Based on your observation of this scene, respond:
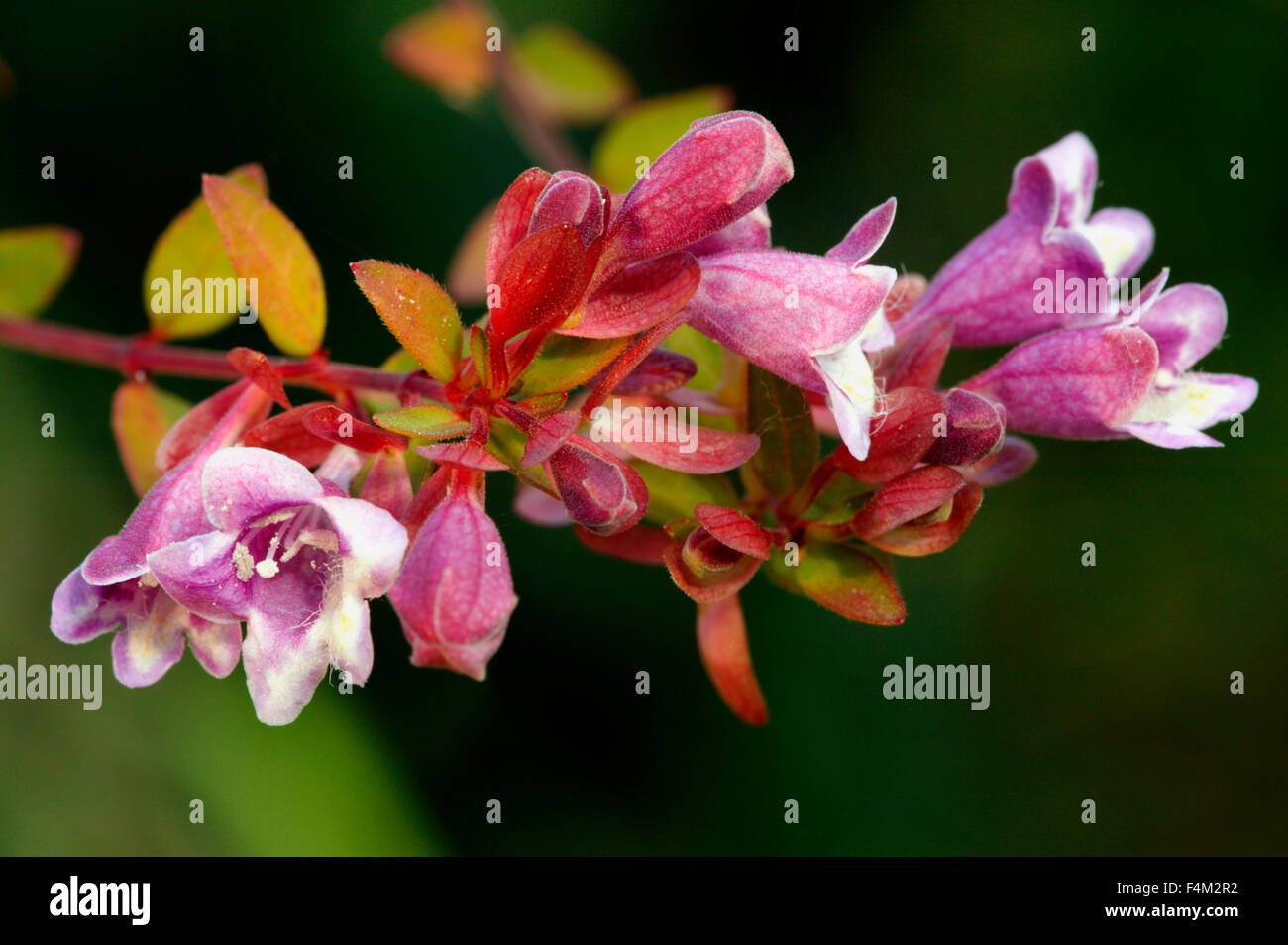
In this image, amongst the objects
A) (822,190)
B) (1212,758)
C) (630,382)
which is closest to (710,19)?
(822,190)

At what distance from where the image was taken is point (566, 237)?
865 millimetres

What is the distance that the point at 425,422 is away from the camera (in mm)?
930

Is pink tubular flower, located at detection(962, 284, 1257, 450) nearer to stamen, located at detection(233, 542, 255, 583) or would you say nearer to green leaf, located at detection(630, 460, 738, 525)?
green leaf, located at detection(630, 460, 738, 525)

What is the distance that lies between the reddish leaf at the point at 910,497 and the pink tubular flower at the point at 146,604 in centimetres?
61

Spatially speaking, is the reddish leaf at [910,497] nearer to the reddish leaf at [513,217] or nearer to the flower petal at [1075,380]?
the flower petal at [1075,380]

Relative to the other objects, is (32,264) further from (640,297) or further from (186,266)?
(640,297)

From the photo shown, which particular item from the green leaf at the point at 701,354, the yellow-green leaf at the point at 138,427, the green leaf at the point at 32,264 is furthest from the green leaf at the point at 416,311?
the green leaf at the point at 32,264

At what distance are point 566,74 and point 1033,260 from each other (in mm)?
1344

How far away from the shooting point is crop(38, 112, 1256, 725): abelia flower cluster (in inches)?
34.6

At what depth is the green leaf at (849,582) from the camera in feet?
3.41

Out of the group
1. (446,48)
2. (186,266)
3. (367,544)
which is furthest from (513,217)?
(446,48)

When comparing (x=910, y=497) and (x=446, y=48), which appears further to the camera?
(x=446, y=48)

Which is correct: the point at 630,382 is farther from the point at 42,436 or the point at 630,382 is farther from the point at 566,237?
the point at 42,436

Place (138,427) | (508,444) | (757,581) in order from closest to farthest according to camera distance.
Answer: (508,444)
(138,427)
(757,581)
